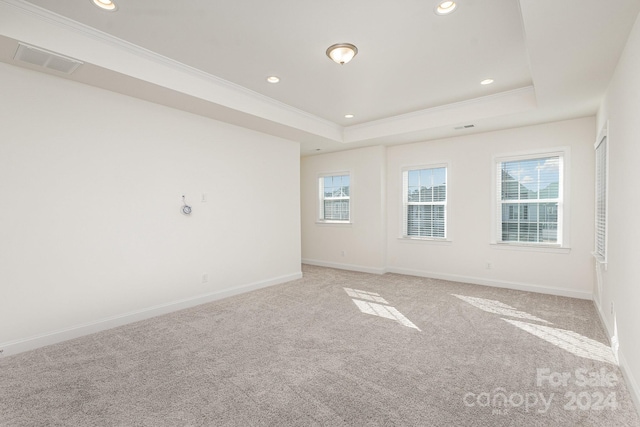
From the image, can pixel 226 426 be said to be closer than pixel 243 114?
Yes

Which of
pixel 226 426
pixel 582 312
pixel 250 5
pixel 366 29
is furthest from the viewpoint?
pixel 582 312

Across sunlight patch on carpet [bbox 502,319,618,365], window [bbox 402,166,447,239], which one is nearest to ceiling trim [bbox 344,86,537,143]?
window [bbox 402,166,447,239]

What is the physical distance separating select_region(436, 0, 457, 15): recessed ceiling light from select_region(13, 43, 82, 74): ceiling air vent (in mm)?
2997

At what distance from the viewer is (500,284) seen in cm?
500

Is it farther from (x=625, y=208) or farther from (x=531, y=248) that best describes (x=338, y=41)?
(x=531, y=248)

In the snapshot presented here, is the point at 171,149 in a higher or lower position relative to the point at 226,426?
higher

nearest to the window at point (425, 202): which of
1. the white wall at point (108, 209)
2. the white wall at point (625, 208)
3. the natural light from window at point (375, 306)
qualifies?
the natural light from window at point (375, 306)

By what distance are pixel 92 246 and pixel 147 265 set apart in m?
0.61

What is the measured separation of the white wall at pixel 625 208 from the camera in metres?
2.09

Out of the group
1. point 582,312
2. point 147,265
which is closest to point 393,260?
point 582,312

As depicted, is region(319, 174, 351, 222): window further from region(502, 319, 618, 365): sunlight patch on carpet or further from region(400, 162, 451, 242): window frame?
region(502, 319, 618, 365): sunlight patch on carpet

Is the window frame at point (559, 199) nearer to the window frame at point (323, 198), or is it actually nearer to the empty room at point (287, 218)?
the empty room at point (287, 218)

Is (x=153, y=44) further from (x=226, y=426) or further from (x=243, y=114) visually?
(x=226, y=426)

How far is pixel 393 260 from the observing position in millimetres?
6211
